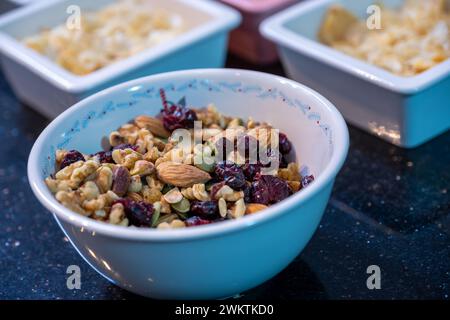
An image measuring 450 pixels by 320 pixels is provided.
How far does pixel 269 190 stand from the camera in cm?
66

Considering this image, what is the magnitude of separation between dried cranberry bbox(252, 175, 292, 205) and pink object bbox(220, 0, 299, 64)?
461 millimetres

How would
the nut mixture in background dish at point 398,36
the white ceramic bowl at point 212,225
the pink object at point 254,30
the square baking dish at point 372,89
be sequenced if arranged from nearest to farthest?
the white ceramic bowl at point 212,225 < the square baking dish at point 372,89 < the nut mixture in background dish at point 398,36 < the pink object at point 254,30

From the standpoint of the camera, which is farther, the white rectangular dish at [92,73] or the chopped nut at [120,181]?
the white rectangular dish at [92,73]

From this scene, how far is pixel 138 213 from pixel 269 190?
0.42 ft

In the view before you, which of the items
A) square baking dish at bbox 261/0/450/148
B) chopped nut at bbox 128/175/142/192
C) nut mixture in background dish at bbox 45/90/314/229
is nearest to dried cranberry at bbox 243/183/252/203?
nut mixture in background dish at bbox 45/90/314/229

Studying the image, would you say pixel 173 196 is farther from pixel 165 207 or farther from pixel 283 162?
pixel 283 162

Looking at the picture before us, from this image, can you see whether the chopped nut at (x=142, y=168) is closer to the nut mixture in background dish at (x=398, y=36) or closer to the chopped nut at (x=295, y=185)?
the chopped nut at (x=295, y=185)

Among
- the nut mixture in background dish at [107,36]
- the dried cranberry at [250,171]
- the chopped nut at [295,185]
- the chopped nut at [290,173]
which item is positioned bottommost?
the nut mixture in background dish at [107,36]

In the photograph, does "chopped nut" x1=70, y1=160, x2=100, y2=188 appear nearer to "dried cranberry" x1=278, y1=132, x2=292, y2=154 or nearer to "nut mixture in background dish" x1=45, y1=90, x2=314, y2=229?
"nut mixture in background dish" x1=45, y1=90, x2=314, y2=229

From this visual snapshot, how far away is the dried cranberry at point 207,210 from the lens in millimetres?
650

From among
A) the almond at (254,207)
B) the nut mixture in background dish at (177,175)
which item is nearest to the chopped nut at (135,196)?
the nut mixture in background dish at (177,175)

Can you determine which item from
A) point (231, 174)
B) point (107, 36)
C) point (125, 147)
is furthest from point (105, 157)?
point (107, 36)

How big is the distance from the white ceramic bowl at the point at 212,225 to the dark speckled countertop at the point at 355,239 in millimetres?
78
